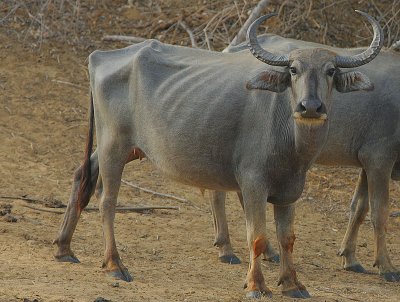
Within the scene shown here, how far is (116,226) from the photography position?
1050 cm

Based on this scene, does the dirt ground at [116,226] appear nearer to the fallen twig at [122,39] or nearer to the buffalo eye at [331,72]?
the fallen twig at [122,39]

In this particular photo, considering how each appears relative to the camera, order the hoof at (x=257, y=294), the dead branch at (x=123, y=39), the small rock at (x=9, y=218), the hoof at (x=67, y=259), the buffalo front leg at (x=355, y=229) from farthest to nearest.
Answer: the dead branch at (x=123, y=39) < the small rock at (x=9, y=218) < the buffalo front leg at (x=355, y=229) < the hoof at (x=67, y=259) < the hoof at (x=257, y=294)

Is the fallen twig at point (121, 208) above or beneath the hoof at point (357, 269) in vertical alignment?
above

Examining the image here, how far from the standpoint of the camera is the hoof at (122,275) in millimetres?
8445

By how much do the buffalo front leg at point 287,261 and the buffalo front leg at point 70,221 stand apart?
1932 millimetres

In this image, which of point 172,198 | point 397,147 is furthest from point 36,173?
point 397,147

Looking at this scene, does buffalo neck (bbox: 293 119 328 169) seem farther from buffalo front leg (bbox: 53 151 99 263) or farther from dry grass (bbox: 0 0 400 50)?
dry grass (bbox: 0 0 400 50)

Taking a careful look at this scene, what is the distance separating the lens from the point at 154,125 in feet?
28.0

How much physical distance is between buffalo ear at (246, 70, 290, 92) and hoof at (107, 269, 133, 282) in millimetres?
1923

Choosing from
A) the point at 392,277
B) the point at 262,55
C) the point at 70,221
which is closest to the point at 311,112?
the point at 262,55

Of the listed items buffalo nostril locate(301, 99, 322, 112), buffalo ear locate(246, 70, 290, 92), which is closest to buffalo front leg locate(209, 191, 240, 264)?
buffalo ear locate(246, 70, 290, 92)

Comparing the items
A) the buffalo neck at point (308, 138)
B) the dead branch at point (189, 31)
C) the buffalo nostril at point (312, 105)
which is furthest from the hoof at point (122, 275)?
the dead branch at point (189, 31)

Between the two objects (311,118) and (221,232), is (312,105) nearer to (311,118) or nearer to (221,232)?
(311,118)

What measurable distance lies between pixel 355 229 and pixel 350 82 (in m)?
2.46
